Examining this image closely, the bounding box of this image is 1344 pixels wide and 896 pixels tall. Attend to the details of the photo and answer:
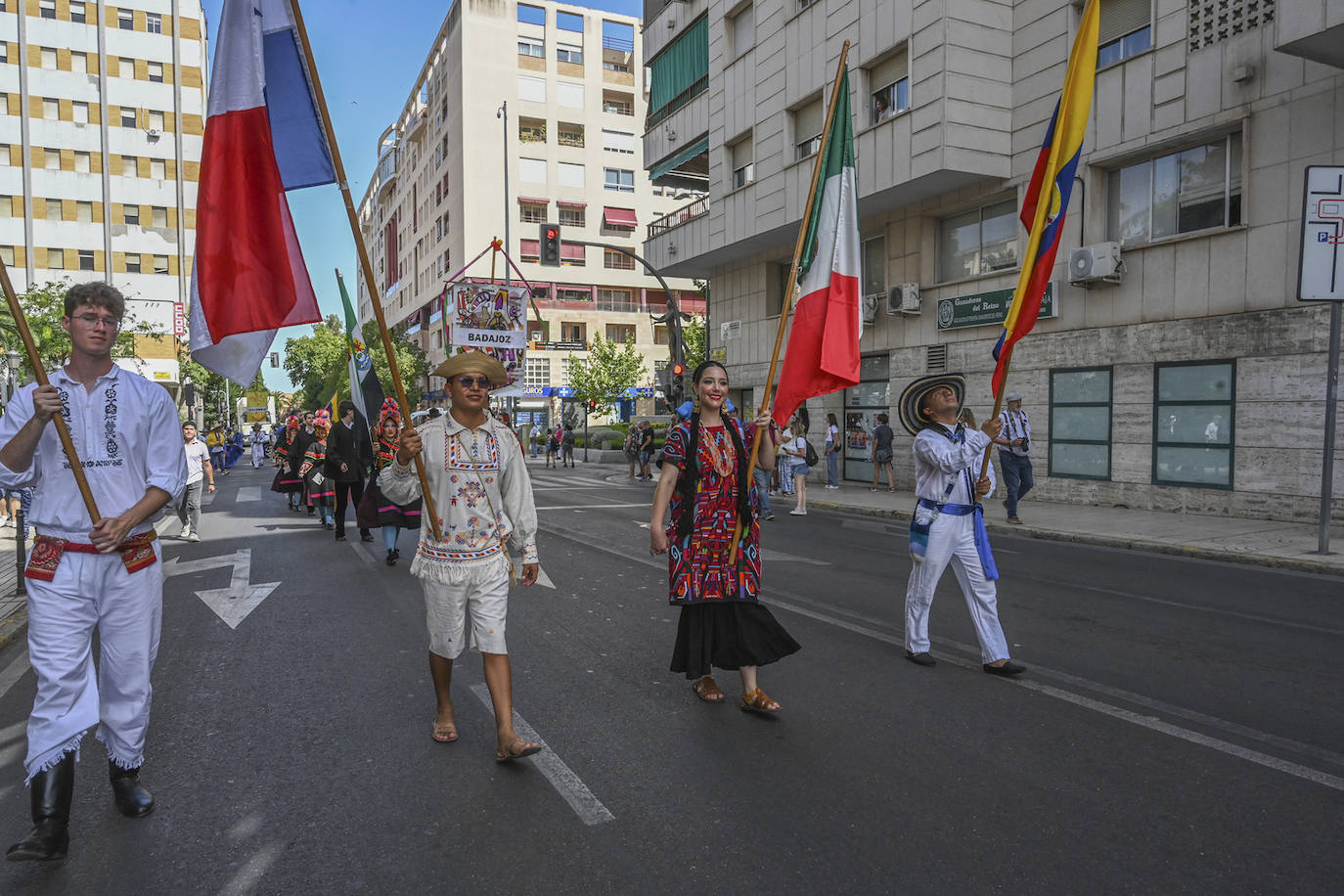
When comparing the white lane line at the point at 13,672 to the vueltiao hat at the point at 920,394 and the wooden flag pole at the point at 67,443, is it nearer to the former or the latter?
the wooden flag pole at the point at 67,443

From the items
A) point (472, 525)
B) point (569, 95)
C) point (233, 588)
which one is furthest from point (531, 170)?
point (472, 525)

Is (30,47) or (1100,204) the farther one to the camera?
(30,47)

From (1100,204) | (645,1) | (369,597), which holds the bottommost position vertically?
(369,597)

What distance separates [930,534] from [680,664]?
1.82 m

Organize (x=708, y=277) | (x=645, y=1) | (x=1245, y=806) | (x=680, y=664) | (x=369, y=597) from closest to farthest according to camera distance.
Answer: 1. (x=1245, y=806)
2. (x=680, y=664)
3. (x=369, y=597)
4. (x=708, y=277)
5. (x=645, y=1)

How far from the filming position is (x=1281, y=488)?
12875 millimetres

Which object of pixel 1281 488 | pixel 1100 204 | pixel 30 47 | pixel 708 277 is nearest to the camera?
pixel 1281 488

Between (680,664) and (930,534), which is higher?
(930,534)

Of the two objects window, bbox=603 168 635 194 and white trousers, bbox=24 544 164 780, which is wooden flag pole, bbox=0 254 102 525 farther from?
window, bbox=603 168 635 194

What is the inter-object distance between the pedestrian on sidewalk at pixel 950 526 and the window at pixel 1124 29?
12.6m

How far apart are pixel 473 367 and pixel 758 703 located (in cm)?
225

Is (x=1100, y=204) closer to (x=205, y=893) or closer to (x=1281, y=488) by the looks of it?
(x=1281, y=488)

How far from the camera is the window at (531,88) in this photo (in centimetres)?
5628

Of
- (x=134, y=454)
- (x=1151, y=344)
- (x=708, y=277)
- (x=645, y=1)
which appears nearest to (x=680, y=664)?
(x=134, y=454)
